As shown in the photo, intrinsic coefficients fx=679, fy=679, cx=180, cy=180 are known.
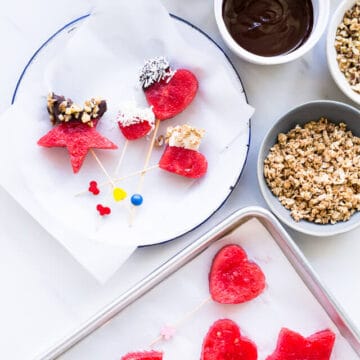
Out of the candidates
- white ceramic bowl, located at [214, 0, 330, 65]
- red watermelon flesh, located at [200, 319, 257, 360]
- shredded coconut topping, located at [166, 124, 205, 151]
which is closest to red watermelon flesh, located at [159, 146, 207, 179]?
shredded coconut topping, located at [166, 124, 205, 151]

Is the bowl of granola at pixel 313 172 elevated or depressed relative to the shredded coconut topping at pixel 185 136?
depressed

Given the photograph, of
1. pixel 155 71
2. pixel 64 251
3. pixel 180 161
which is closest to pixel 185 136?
pixel 180 161

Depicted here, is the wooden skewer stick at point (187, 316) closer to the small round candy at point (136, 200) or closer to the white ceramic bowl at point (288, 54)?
the small round candy at point (136, 200)

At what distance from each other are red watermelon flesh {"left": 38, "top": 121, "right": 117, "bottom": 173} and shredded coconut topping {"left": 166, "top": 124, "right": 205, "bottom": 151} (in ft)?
0.45

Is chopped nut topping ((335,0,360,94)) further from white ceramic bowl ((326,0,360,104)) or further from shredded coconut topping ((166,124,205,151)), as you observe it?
shredded coconut topping ((166,124,205,151))

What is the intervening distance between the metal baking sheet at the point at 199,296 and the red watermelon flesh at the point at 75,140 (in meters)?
0.31

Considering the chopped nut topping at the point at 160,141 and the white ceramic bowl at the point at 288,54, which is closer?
the white ceramic bowl at the point at 288,54

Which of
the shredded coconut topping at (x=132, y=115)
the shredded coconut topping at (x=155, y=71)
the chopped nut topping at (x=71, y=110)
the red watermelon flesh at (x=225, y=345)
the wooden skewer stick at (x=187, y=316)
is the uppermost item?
the chopped nut topping at (x=71, y=110)

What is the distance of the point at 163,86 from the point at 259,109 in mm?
248

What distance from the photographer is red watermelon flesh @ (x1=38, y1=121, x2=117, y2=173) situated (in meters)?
1.56

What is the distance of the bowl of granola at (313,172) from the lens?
156 centimetres

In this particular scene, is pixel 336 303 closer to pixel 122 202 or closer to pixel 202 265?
pixel 202 265

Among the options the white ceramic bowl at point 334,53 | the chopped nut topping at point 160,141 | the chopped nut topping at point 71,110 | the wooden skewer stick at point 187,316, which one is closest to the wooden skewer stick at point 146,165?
the chopped nut topping at point 160,141

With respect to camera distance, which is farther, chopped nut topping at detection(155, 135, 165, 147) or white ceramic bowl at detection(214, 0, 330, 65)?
chopped nut topping at detection(155, 135, 165, 147)
